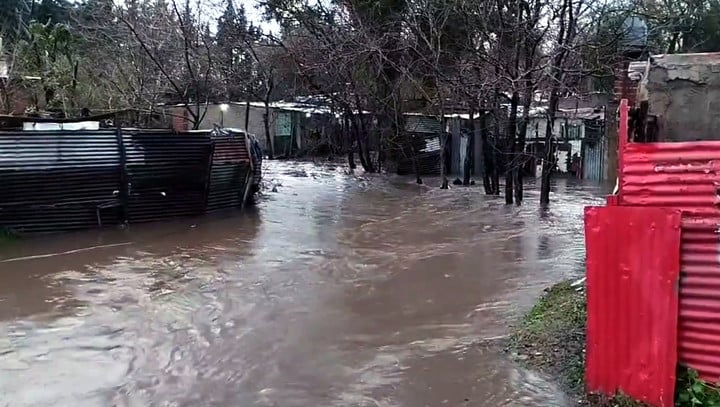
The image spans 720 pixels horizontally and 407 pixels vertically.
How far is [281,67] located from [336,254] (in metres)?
16.1

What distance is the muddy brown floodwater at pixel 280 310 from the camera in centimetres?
489

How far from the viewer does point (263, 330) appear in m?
6.40

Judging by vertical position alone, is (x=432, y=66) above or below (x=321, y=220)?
above

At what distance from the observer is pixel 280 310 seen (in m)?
7.10

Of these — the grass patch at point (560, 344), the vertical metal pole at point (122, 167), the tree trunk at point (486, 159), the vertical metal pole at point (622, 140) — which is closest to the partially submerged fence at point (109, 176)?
the vertical metal pole at point (122, 167)

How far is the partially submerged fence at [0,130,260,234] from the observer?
410 inches

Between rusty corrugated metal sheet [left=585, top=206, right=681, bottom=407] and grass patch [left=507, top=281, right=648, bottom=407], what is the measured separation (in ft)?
0.56

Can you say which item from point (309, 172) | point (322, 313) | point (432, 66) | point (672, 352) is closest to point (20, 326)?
point (322, 313)

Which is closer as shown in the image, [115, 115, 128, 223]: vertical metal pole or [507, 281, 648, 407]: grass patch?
[507, 281, 648, 407]: grass patch

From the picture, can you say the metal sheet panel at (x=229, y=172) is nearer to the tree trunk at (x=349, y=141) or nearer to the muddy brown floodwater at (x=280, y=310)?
the muddy brown floodwater at (x=280, y=310)

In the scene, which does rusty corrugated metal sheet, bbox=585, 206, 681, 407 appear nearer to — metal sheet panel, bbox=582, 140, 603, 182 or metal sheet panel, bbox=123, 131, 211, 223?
metal sheet panel, bbox=123, 131, 211, 223

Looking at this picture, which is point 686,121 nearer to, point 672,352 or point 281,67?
point 672,352

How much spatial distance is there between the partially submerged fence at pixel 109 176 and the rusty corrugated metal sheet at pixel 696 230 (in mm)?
9426

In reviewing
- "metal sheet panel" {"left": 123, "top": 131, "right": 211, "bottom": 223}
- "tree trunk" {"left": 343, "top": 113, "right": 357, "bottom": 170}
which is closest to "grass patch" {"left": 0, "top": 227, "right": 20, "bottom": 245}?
"metal sheet panel" {"left": 123, "top": 131, "right": 211, "bottom": 223}
